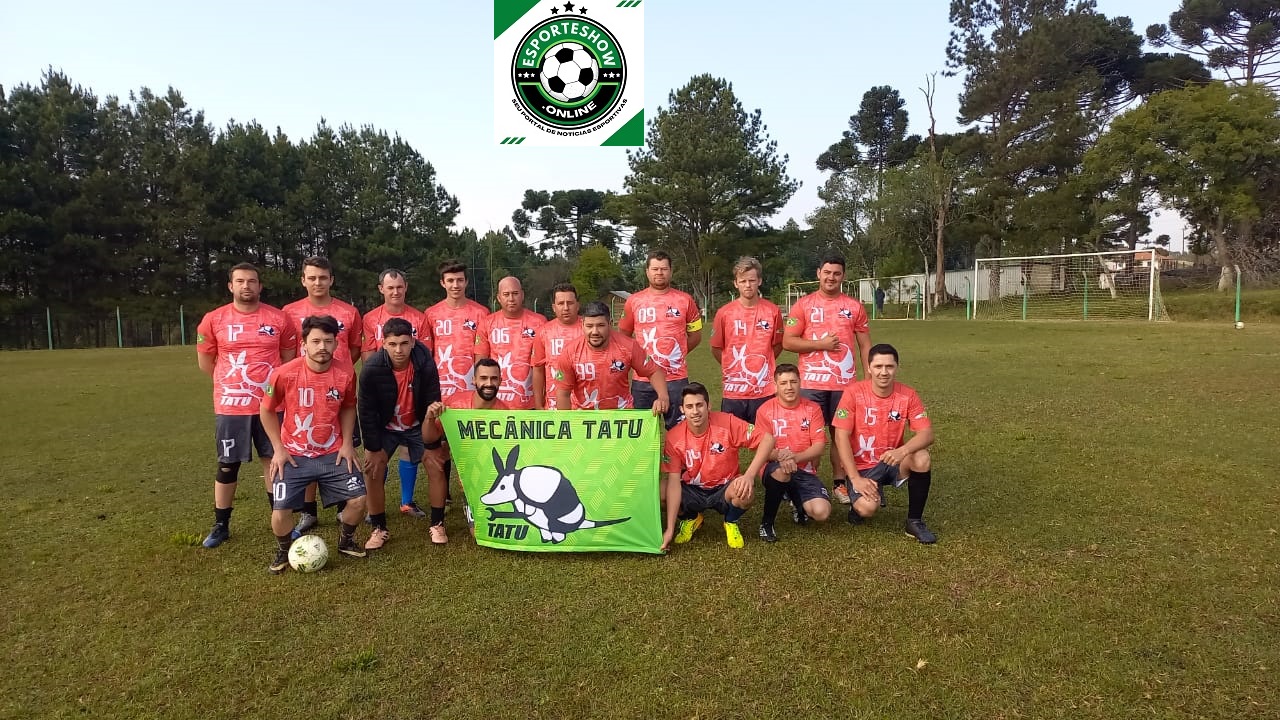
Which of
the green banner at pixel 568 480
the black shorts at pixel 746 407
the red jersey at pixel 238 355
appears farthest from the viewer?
→ the black shorts at pixel 746 407

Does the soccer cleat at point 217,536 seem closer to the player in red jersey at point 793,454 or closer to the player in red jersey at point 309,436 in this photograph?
the player in red jersey at point 309,436

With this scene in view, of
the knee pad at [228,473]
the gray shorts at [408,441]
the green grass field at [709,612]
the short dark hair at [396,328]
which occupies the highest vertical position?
the short dark hair at [396,328]

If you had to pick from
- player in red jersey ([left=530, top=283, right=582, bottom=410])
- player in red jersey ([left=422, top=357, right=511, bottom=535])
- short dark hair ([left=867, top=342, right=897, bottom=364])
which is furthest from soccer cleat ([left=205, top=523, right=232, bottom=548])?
short dark hair ([left=867, top=342, right=897, bottom=364])

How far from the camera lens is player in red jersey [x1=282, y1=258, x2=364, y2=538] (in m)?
5.15

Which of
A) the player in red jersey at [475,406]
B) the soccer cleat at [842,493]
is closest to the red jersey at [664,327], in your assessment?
the player in red jersey at [475,406]

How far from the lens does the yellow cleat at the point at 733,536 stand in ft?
15.1

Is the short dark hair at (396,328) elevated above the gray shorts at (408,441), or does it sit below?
above

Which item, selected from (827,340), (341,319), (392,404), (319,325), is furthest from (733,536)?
(341,319)

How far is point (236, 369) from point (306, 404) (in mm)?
884

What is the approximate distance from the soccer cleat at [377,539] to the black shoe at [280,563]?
0.50m

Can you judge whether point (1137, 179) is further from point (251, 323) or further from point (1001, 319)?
point (251, 323)

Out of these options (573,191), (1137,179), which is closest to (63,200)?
(1137,179)

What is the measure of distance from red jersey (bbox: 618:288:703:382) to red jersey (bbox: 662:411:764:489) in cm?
77

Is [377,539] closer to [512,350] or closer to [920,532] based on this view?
[512,350]
